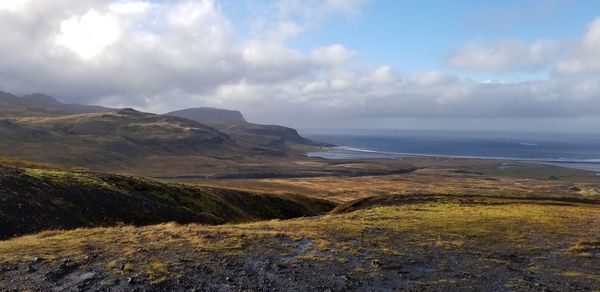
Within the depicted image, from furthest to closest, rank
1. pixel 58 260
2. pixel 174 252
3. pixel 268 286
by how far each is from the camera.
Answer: pixel 174 252 < pixel 58 260 < pixel 268 286

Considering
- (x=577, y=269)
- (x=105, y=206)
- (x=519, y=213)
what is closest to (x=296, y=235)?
(x=577, y=269)

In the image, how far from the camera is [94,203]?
126 ft

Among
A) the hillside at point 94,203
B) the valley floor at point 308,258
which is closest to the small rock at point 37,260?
the valley floor at point 308,258

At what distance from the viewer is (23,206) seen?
32156 mm

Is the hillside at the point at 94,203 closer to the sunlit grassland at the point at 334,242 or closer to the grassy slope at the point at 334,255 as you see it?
the sunlit grassland at the point at 334,242

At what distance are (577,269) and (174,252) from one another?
21.1 m

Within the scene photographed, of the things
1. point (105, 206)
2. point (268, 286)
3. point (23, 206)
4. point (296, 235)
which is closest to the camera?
point (268, 286)

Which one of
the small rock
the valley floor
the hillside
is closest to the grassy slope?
the valley floor

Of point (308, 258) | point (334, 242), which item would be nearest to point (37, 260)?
point (308, 258)

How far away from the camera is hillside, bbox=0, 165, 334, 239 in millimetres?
31641

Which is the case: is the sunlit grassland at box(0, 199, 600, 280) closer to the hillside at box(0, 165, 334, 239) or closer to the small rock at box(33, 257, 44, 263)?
the small rock at box(33, 257, 44, 263)

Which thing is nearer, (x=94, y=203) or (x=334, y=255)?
(x=334, y=255)

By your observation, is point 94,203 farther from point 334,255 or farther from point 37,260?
point 334,255

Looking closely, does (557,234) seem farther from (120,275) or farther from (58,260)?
(58,260)
